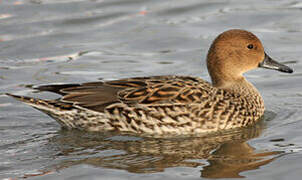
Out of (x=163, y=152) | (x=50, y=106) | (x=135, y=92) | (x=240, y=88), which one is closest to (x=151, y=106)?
(x=135, y=92)

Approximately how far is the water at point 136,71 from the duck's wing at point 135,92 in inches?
18.6

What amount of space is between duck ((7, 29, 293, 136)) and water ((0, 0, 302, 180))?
0.19m

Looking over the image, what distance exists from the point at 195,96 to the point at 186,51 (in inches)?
156

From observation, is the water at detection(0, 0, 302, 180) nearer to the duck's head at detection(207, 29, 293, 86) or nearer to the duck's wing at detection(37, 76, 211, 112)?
the duck's wing at detection(37, 76, 211, 112)

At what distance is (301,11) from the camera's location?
14797mm

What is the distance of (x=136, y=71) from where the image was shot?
12055 millimetres

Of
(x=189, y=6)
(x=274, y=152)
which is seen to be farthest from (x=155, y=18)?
(x=274, y=152)

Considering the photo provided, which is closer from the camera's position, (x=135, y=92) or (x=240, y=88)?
(x=135, y=92)

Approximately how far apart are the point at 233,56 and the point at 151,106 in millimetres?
1543

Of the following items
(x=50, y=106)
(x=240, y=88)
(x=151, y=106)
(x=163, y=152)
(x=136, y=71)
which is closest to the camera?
(x=163, y=152)

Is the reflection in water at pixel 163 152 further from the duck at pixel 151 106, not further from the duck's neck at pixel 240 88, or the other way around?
the duck's neck at pixel 240 88

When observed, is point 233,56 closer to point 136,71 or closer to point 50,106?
point 136,71

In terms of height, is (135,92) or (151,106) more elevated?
(135,92)

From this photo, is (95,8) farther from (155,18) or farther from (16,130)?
(16,130)
